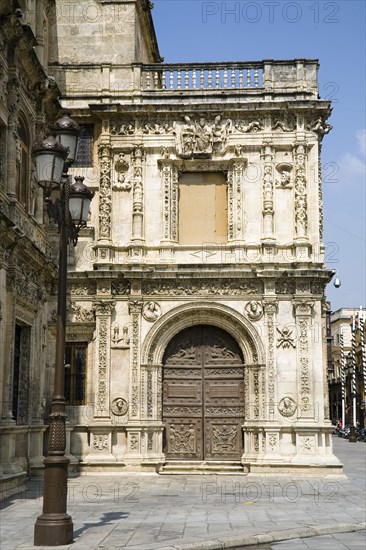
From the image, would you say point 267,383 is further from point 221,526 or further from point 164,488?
point 221,526

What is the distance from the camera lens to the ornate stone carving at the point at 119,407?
21.5 meters

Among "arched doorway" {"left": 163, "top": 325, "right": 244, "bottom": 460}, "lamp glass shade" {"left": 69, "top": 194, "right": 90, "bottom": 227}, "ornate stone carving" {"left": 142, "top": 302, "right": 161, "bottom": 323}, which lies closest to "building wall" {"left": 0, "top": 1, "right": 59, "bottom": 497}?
"ornate stone carving" {"left": 142, "top": 302, "right": 161, "bottom": 323}

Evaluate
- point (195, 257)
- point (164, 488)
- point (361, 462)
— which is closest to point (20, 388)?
point (164, 488)

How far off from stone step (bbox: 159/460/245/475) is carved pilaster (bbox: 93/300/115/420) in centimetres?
206

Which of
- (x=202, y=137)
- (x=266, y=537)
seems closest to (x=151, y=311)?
(x=202, y=137)

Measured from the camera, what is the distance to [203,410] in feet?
71.4

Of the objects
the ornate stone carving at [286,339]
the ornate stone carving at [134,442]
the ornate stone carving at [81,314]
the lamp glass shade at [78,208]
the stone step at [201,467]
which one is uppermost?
the lamp glass shade at [78,208]

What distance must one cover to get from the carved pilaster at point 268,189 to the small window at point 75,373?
18.8 ft

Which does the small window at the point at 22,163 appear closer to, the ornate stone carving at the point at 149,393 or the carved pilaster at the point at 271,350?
the ornate stone carving at the point at 149,393

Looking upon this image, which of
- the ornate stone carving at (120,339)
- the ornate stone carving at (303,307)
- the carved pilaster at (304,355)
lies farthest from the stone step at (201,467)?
the ornate stone carving at (303,307)

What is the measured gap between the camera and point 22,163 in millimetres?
19000

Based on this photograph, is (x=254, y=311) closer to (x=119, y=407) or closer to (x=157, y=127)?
(x=119, y=407)

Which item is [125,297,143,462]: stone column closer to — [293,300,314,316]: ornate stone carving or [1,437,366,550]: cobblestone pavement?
[1,437,366,550]: cobblestone pavement

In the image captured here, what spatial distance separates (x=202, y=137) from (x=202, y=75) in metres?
1.86
